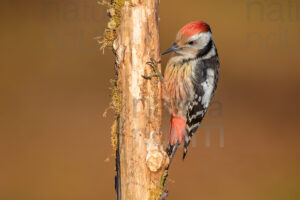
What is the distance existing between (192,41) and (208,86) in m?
0.44

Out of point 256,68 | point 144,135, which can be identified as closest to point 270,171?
point 256,68

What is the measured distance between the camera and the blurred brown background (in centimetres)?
677

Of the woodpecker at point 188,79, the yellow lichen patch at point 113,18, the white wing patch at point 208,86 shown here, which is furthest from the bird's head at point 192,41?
the yellow lichen patch at point 113,18

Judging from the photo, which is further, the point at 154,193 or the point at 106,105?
the point at 106,105

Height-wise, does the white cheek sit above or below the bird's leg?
above

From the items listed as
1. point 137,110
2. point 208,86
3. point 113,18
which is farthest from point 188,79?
point 113,18

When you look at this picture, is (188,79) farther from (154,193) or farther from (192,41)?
Answer: (154,193)

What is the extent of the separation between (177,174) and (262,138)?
6.68ft

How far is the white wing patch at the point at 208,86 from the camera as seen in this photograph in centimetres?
362

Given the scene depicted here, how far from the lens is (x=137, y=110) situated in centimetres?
268

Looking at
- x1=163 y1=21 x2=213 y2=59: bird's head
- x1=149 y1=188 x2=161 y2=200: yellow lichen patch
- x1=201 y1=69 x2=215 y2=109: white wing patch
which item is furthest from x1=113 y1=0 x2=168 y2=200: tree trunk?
x1=201 y1=69 x2=215 y2=109: white wing patch

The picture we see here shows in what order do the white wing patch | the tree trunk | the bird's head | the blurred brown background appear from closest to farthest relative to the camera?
the tree trunk, the bird's head, the white wing patch, the blurred brown background

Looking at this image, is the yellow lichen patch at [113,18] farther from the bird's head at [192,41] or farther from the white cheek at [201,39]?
the white cheek at [201,39]

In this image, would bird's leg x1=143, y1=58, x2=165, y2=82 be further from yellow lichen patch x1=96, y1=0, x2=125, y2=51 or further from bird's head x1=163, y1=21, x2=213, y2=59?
bird's head x1=163, y1=21, x2=213, y2=59
